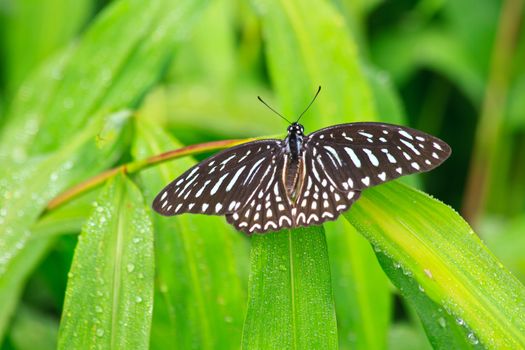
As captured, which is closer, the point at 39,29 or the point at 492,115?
the point at 492,115

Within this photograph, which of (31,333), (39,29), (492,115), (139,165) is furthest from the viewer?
(39,29)

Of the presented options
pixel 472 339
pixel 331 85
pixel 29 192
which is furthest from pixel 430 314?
pixel 29 192

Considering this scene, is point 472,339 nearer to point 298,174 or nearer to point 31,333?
point 298,174

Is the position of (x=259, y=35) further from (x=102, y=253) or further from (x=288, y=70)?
(x=102, y=253)

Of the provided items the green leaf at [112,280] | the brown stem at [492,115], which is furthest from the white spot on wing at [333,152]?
the brown stem at [492,115]

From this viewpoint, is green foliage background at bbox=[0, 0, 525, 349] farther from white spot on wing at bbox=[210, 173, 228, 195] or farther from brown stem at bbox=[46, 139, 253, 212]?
white spot on wing at bbox=[210, 173, 228, 195]

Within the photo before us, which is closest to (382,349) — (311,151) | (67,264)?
(311,151)
